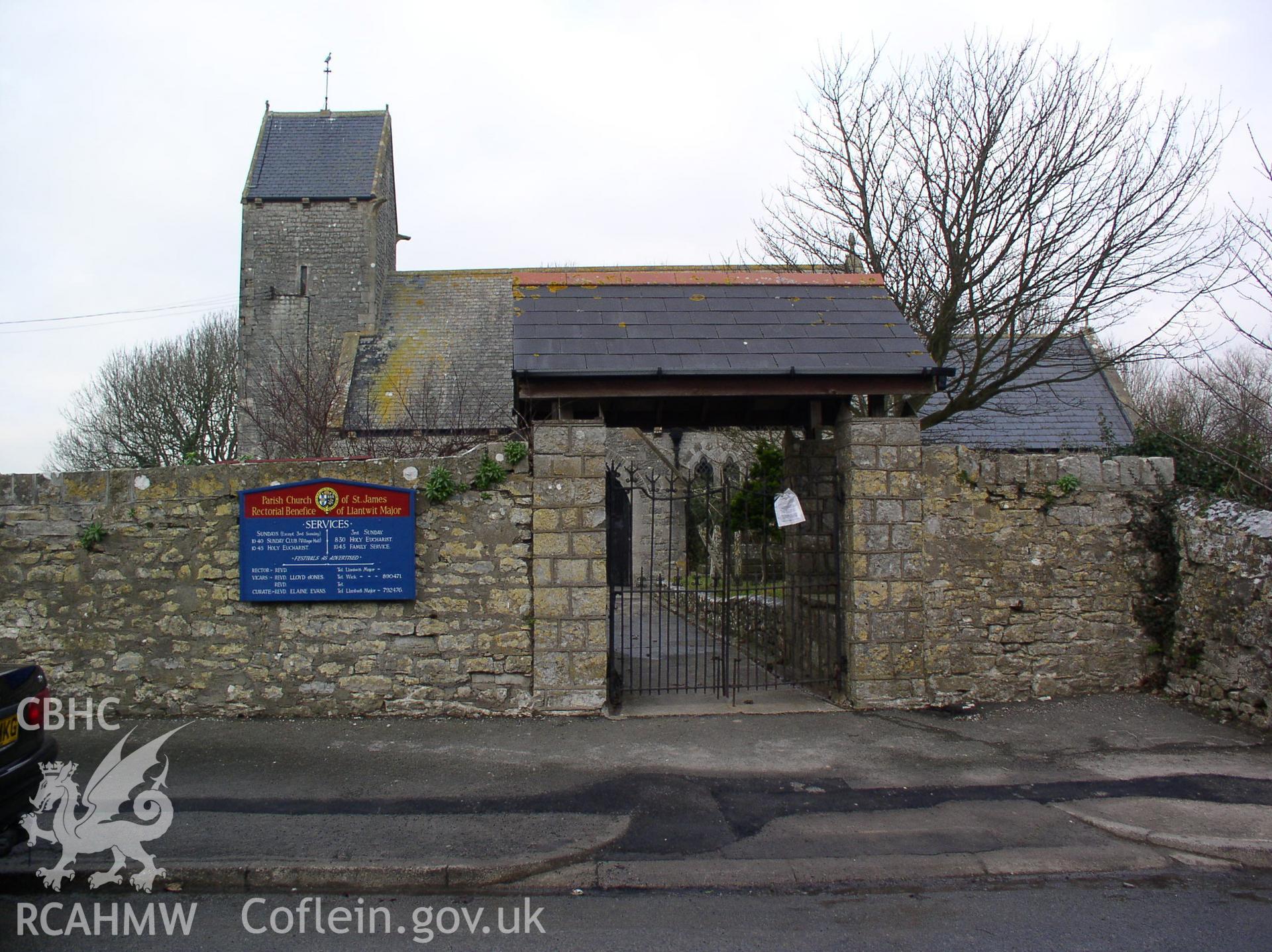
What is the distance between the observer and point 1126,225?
1238cm

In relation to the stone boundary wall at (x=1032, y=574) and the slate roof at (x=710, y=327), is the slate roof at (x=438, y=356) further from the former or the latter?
the stone boundary wall at (x=1032, y=574)

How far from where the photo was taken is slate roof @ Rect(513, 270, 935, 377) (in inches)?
284

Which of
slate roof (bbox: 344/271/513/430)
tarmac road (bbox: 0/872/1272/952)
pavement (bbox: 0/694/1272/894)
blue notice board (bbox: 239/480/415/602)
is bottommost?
tarmac road (bbox: 0/872/1272/952)

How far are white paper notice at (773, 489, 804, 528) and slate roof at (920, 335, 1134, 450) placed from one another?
Result: 28.1ft

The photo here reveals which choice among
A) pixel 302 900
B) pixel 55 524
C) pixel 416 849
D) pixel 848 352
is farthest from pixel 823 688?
pixel 55 524

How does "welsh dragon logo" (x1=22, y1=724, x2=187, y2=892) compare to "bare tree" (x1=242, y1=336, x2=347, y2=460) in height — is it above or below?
below

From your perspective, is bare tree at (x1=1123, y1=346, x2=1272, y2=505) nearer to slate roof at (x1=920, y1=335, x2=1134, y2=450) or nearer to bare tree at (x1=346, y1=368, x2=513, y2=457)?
slate roof at (x1=920, y1=335, x2=1134, y2=450)

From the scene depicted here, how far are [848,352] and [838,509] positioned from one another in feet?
4.84

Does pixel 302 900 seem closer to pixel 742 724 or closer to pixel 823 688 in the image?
pixel 742 724

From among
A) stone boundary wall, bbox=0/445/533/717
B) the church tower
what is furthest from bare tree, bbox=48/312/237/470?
stone boundary wall, bbox=0/445/533/717

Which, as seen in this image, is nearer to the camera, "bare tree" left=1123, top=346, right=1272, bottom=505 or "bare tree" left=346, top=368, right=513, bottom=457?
"bare tree" left=1123, top=346, right=1272, bottom=505

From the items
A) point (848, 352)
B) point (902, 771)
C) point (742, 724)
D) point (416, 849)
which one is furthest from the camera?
point (848, 352)

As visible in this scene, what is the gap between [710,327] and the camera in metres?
7.84

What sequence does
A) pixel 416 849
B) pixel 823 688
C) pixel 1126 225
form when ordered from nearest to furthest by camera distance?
1. pixel 416 849
2. pixel 823 688
3. pixel 1126 225
